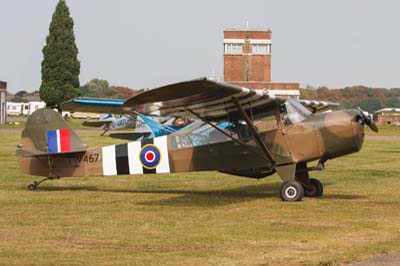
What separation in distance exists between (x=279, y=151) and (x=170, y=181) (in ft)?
16.3

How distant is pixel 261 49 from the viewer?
90.8 meters

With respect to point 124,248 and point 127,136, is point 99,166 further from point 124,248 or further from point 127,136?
point 127,136

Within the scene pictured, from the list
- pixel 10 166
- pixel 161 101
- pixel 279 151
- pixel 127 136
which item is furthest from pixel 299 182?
pixel 127 136

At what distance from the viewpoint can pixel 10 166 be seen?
2197 cm

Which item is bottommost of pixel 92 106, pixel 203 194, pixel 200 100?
pixel 203 194

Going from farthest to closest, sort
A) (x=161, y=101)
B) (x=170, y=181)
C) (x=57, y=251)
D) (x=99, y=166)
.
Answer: (x=170, y=181) → (x=99, y=166) → (x=161, y=101) → (x=57, y=251)

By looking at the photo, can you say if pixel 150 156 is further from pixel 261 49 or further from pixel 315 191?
pixel 261 49

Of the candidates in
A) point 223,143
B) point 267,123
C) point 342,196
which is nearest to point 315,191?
point 342,196

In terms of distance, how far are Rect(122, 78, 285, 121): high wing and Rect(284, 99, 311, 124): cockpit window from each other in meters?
0.24

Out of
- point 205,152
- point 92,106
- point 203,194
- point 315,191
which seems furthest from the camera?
point 92,106

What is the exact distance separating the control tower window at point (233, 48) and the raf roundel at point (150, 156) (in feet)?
250

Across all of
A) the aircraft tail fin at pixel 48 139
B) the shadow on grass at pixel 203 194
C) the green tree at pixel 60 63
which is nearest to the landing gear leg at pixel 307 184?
the shadow on grass at pixel 203 194

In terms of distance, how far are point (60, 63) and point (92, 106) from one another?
6615 centimetres

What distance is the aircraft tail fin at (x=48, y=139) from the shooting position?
601 inches
